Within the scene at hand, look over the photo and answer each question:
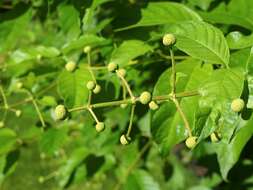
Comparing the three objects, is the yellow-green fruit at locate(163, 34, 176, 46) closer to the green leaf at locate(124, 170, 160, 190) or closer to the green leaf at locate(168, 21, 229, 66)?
the green leaf at locate(168, 21, 229, 66)

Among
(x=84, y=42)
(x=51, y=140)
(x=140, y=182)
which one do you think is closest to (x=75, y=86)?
(x=84, y=42)

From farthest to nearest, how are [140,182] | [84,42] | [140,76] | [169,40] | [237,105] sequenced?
1. [140,182]
2. [140,76]
3. [84,42]
4. [169,40]
5. [237,105]

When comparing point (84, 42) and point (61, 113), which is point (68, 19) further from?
point (61, 113)

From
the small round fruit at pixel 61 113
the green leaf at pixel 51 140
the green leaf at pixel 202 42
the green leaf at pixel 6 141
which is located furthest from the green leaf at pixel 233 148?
the green leaf at pixel 6 141

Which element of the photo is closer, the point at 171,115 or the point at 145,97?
the point at 145,97

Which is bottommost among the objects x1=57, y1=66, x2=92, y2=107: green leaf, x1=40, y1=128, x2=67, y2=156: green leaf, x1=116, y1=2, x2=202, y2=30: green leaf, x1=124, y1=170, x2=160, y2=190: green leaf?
x1=124, y1=170, x2=160, y2=190: green leaf

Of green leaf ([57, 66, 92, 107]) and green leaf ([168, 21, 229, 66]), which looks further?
green leaf ([57, 66, 92, 107])

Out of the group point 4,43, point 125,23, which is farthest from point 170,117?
point 4,43

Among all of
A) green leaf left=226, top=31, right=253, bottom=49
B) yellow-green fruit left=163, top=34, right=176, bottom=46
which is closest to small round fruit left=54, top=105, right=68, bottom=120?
yellow-green fruit left=163, top=34, right=176, bottom=46
